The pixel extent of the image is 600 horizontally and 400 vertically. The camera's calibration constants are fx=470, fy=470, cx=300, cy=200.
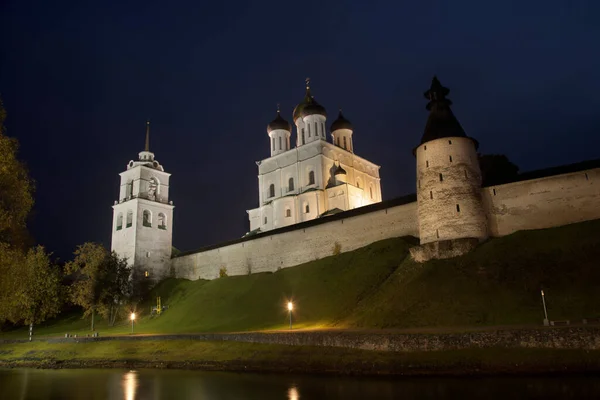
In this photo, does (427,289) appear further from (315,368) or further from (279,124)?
(279,124)

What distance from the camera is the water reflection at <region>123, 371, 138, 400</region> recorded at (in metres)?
16.1

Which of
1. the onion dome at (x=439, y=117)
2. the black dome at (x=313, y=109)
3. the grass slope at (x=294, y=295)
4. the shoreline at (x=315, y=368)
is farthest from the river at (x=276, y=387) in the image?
the black dome at (x=313, y=109)

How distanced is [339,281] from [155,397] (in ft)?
54.0

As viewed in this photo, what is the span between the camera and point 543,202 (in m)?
25.3

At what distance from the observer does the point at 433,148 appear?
27734 millimetres

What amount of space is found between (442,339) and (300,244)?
2057 centimetres

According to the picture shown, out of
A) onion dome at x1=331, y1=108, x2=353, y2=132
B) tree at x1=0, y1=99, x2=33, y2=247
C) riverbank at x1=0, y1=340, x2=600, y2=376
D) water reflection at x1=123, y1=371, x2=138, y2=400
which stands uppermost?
onion dome at x1=331, y1=108, x2=353, y2=132

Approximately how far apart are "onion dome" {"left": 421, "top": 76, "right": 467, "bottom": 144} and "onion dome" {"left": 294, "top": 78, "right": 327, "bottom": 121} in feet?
82.0

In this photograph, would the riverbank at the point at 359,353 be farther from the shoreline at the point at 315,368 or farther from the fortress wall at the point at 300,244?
the fortress wall at the point at 300,244

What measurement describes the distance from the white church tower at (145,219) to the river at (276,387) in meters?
27.3

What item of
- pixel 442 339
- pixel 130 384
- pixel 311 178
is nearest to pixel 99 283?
pixel 311 178

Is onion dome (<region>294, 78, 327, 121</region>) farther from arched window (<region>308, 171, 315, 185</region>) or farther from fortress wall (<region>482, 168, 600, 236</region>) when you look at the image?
fortress wall (<region>482, 168, 600, 236</region>)

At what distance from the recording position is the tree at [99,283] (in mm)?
40531

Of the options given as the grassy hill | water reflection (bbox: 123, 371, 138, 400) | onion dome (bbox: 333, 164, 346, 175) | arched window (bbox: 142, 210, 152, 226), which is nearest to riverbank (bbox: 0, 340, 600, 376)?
water reflection (bbox: 123, 371, 138, 400)
